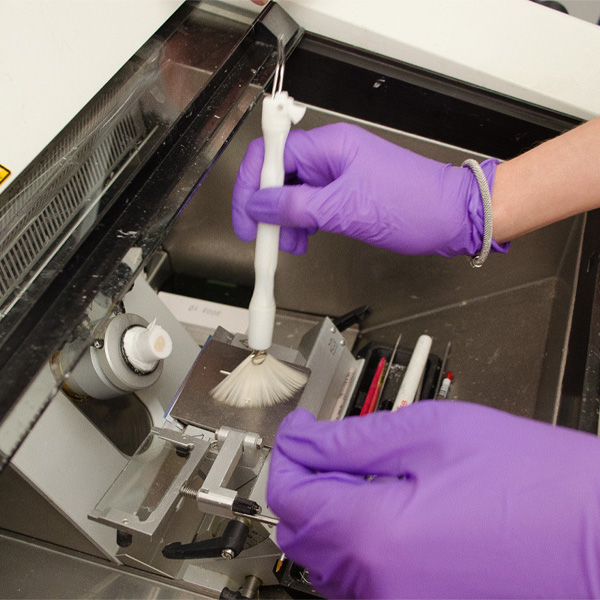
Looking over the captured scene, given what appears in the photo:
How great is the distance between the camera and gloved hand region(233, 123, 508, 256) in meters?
1.00

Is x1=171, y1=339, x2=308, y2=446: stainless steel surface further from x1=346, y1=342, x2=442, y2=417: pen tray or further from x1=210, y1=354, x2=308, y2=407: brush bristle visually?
x1=346, y1=342, x2=442, y2=417: pen tray

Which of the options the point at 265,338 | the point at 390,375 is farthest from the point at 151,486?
the point at 390,375

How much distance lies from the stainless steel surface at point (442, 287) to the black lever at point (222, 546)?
0.70 meters

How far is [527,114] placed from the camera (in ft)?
4.00

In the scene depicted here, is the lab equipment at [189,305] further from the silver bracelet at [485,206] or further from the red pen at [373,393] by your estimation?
the silver bracelet at [485,206]

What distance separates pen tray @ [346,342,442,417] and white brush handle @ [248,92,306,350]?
0.39 m

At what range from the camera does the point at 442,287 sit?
1.54m

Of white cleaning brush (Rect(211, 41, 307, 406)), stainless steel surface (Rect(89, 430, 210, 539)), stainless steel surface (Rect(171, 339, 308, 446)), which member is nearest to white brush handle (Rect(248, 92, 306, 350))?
white cleaning brush (Rect(211, 41, 307, 406))

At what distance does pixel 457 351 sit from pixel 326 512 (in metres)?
0.86

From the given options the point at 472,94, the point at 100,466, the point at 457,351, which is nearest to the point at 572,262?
the point at 457,351

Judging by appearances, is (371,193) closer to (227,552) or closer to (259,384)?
(259,384)

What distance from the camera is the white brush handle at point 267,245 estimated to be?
35.8 inches

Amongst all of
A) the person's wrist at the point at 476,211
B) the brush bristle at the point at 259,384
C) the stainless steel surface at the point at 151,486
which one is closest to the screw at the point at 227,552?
the stainless steel surface at the point at 151,486

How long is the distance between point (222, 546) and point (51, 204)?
1.87ft
